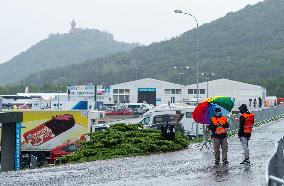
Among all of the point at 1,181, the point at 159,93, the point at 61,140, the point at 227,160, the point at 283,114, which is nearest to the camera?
the point at 1,181

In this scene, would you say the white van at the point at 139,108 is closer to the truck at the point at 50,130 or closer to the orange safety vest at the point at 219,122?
the truck at the point at 50,130

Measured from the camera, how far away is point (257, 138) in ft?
108

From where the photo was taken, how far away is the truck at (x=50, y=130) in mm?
38750

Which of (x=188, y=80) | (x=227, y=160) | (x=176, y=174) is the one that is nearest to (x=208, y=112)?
(x=227, y=160)

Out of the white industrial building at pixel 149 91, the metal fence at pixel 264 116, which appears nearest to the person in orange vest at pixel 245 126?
the metal fence at pixel 264 116

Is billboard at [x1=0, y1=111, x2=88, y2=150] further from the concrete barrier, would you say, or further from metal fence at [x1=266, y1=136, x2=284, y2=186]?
metal fence at [x1=266, y1=136, x2=284, y2=186]

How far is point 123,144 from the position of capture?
26062 millimetres

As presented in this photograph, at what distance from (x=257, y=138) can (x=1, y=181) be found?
18011mm

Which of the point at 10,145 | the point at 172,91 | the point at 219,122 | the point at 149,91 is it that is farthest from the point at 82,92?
the point at 149,91

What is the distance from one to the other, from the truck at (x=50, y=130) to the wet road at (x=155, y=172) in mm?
15295

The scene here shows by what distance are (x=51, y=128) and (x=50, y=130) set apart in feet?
0.44

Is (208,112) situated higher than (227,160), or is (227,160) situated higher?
(208,112)

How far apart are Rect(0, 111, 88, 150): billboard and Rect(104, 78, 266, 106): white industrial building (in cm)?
6427

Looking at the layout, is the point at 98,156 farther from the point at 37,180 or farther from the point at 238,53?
the point at 238,53
